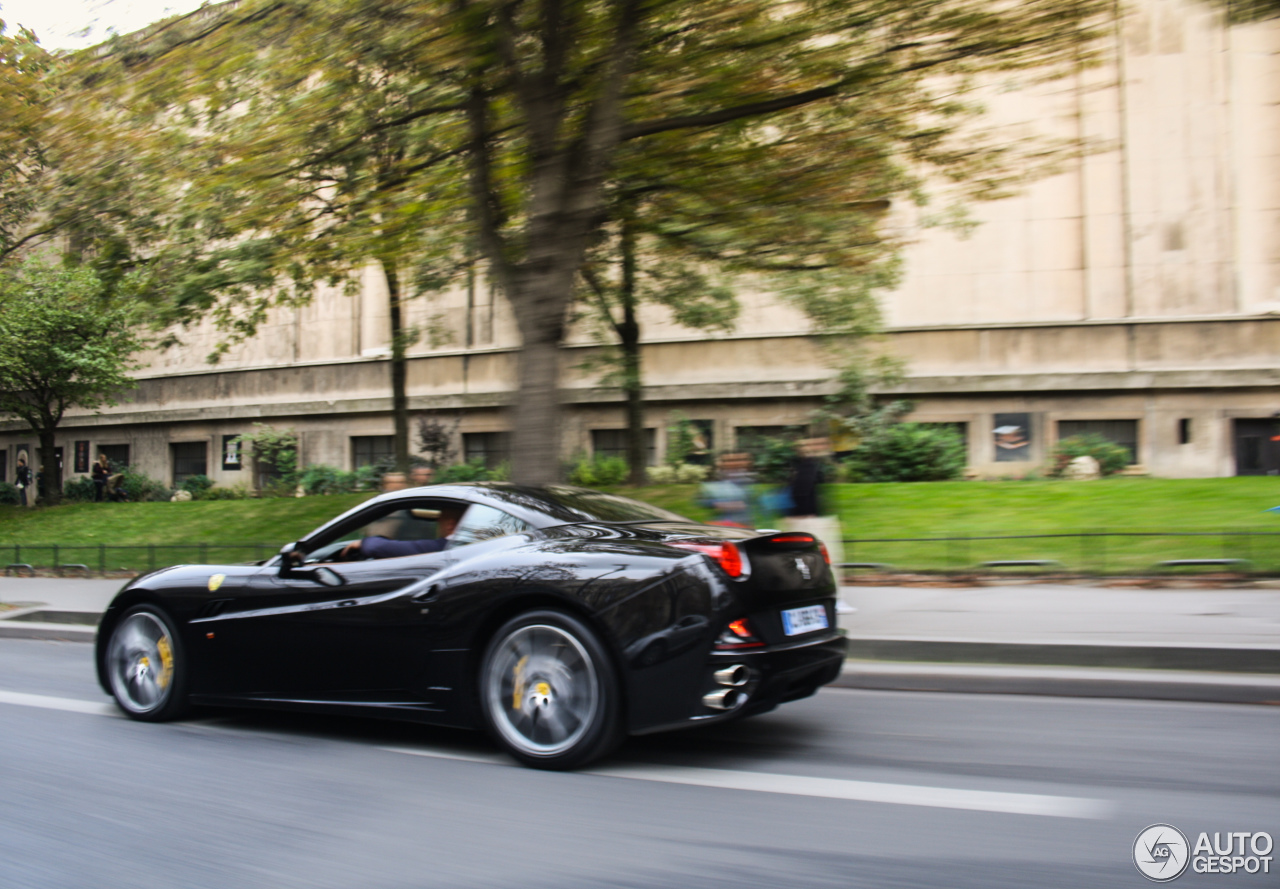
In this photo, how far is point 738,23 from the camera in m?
10.1

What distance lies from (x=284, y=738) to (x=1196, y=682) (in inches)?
216

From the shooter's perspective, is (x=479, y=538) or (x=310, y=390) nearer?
(x=479, y=538)

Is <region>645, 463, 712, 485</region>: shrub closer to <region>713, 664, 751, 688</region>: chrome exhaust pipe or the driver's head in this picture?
the driver's head

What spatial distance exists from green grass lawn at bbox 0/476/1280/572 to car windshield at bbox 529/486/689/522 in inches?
181

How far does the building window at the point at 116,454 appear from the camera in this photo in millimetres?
31906

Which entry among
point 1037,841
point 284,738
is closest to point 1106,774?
point 1037,841

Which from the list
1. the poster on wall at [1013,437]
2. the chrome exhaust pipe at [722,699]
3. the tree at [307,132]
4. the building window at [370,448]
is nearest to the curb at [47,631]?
the tree at [307,132]

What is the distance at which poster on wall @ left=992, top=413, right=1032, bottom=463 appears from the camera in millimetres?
21281

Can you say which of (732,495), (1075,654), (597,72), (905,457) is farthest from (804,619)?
(905,457)

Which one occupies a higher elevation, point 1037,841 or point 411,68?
point 411,68

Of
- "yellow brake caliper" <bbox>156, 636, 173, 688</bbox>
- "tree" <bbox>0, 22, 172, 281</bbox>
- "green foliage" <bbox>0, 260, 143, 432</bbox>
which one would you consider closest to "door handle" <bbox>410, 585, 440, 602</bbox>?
"yellow brake caliper" <bbox>156, 636, 173, 688</bbox>

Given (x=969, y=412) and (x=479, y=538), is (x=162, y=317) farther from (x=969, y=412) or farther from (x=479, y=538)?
(x=969, y=412)

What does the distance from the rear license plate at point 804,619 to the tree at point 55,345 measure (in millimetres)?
24081

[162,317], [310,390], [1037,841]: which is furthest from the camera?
→ [310,390]
